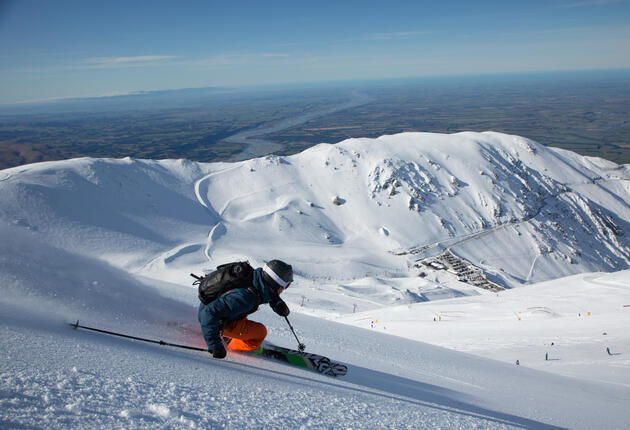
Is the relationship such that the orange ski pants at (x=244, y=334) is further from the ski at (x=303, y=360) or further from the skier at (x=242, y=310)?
the ski at (x=303, y=360)

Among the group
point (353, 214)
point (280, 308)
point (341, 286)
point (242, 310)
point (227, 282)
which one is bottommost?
point (341, 286)

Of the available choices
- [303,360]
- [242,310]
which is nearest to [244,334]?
[242,310]

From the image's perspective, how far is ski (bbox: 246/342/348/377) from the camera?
536 centimetres

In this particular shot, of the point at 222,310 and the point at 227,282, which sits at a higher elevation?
the point at 227,282

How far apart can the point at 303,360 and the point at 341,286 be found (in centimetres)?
3706

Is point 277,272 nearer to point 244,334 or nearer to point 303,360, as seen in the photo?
A: point 244,334

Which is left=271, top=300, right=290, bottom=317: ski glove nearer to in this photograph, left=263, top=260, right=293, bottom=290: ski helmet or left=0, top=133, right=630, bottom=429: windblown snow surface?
left=263, top=260, right=293, bottom=290: ski helmet

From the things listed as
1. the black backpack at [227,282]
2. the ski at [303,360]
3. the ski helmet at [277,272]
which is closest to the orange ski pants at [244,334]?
the ski at [303,360]

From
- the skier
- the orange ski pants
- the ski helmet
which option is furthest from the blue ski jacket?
the orange ski pants

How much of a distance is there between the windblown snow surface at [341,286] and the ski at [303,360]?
0.21 metres

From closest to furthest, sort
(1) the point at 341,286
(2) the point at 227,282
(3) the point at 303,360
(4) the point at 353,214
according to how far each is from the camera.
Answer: (2) the point at 227,282 < (3) the point at 303,360 < (1) the point at 341,286 < (4) the point at 353,214

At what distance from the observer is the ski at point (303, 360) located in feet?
17.6

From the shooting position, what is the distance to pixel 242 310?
4762 mm

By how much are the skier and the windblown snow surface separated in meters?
0.30
